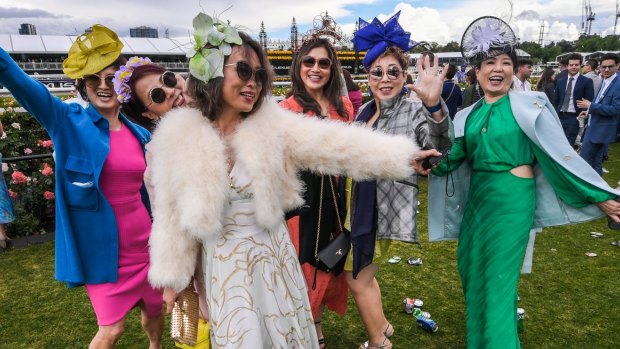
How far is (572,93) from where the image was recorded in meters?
7.61

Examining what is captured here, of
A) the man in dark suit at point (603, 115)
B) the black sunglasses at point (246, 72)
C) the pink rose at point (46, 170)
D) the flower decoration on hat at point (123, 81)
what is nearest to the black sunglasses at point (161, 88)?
the flower decoration on hat at point (123, 81)

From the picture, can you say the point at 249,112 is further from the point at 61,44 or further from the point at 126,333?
the point at 61,44

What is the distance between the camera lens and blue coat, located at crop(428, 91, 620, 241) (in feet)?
7.69

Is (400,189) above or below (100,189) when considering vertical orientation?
below

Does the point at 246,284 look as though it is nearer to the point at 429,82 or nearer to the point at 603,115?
the point at 429,82

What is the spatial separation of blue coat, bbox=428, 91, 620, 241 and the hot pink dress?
1.83 metres

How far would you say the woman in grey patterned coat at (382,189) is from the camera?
248 cm

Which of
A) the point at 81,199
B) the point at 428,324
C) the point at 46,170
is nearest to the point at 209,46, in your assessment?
the point at 81,199

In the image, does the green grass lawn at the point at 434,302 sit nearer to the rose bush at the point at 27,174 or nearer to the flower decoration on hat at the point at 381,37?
the rose bush at the point at 27,174

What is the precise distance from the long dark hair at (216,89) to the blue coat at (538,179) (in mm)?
1324

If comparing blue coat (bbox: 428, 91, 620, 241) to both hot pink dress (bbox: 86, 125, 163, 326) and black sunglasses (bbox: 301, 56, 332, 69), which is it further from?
hot pink dress (bbox: 86, 125, 163, 326)

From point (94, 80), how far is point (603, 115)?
7.08m

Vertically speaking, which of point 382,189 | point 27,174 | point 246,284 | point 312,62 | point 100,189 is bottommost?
point 27,174

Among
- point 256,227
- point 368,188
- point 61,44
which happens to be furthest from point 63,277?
point 61,44
